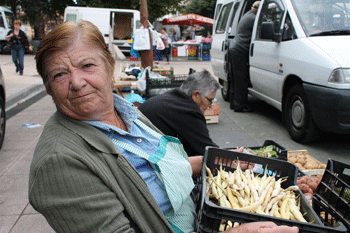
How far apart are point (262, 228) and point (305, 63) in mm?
3588

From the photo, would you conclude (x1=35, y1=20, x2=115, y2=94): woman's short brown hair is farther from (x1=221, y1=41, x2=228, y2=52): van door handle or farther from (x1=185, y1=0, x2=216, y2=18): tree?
(x1=185, y1=0, x2=216, y2=18): tree

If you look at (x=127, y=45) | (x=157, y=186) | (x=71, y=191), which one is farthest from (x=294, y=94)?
(x=127, y=45)

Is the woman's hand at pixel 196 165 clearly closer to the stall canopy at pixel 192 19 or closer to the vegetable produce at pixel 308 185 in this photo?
the vegetable produce at pixel 308 185

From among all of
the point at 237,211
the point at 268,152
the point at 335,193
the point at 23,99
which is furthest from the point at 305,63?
the point at 23,99

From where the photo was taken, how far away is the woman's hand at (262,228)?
4.75 ft

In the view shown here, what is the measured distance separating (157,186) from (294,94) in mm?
3950

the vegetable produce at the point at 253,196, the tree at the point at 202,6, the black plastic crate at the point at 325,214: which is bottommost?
the black plastic crate at the point at 325,214

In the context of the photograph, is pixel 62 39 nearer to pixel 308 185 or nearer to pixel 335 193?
pixel 335 193

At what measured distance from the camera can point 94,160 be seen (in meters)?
1.32

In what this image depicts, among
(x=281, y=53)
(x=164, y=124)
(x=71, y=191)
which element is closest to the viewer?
(x=71, y=191)

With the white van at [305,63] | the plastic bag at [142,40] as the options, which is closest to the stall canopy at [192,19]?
the plastic bag at [142,40]

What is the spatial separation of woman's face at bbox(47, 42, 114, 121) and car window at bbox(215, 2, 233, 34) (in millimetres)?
7192

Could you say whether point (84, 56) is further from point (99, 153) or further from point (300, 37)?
point (300, 37)

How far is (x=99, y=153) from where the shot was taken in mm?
1355
